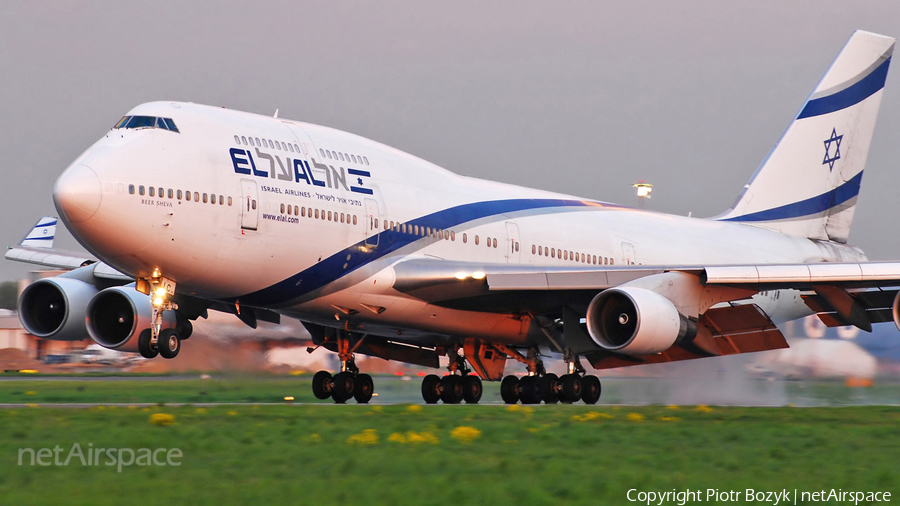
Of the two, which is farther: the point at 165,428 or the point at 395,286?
the point at 395,286

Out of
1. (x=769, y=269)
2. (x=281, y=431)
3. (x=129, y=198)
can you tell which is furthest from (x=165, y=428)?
(x=769, y=269)

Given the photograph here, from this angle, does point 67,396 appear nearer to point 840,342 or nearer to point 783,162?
point 840,342

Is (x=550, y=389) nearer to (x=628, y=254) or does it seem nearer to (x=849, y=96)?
(x=628, y=254)

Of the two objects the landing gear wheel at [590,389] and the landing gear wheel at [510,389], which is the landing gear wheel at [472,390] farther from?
the landing gear wheel at [590,389]

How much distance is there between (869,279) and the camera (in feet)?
60.5

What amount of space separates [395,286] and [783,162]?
50.2 ft

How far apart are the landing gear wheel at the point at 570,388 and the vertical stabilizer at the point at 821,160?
32.2 feet

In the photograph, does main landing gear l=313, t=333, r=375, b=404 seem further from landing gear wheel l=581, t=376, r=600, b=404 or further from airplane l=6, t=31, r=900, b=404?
landing gear wheel l=581, t=376, r=600, b=404

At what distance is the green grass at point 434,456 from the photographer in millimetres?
7570

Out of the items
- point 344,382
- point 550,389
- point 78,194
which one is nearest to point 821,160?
point 550,389

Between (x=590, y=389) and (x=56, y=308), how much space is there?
11.2 meters

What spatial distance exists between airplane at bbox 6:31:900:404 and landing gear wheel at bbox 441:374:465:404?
0.04 m

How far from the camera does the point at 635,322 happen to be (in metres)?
18.8

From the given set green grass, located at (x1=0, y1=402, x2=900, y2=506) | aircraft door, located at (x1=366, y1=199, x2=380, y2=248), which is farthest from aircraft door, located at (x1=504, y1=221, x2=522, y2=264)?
green grass, located at (x1=0, y1=402, x2=900, y2=506)
